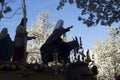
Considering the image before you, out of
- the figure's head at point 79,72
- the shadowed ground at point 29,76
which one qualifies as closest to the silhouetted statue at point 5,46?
the shadowed ground at point 29,76

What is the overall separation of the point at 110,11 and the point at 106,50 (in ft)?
139

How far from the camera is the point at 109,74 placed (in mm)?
60531

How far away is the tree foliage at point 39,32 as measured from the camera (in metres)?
47.2

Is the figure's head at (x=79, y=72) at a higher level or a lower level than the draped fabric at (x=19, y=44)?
lower

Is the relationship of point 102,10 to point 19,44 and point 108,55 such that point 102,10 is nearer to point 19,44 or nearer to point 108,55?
point 19,44

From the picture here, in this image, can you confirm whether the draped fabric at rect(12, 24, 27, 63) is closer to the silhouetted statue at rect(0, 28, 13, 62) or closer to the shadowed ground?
the silhouetted statue at rect(0, 28, 13, 62)

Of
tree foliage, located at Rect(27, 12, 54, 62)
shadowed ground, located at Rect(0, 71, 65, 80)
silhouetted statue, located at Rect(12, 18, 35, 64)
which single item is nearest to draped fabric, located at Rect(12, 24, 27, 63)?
silhouetted statue, located at Rect(12, 18, 35, 64)

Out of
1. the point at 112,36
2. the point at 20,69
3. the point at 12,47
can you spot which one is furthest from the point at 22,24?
the point at 112,36

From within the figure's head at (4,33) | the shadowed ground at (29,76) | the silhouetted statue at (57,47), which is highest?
the figure's head at (4,33)

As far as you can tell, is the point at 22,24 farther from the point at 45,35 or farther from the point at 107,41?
the point at 107,41

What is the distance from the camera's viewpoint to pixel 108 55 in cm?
5797

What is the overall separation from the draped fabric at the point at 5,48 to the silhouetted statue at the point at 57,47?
1072mm

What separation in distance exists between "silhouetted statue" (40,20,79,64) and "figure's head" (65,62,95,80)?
298 inches

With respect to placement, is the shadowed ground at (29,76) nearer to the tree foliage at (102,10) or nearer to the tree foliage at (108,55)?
the tree foliage at (102,10)
